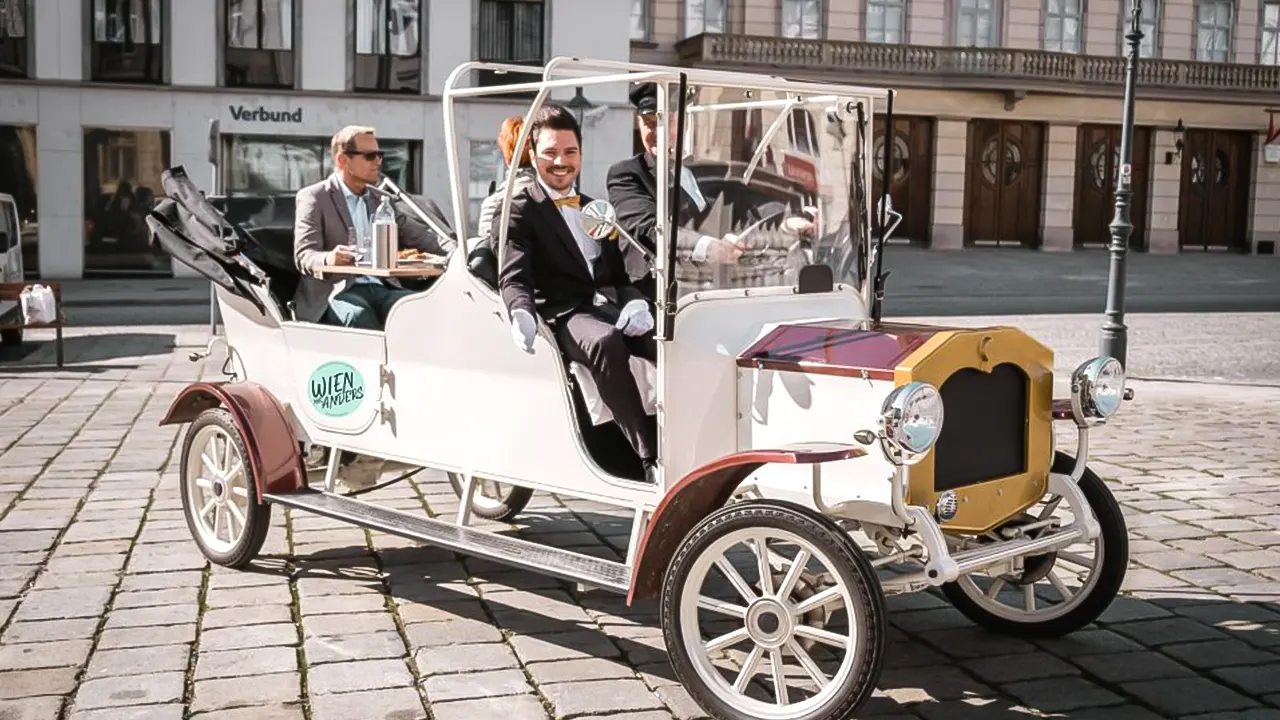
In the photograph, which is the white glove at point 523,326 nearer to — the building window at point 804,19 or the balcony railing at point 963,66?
the balcony railing at point 963,66

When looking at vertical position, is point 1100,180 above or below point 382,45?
below

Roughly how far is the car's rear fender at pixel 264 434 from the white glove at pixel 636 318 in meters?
2.00

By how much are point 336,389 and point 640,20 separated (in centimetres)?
3092

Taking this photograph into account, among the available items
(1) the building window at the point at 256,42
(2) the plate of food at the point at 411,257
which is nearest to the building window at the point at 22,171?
(1) the building window at the point at 256,42

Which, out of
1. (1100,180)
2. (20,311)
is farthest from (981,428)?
(1100,180)

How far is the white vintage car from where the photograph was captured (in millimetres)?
4371

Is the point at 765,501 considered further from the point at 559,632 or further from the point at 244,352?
the point at 244,352

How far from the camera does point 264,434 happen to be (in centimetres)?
628

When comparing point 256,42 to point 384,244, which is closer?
point 384,244

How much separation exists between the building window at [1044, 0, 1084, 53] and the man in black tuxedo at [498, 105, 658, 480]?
35249 mm

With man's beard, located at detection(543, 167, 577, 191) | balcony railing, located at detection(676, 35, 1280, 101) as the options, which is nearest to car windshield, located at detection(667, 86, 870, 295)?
man's beard, located at detection(543, 167, 577, 191)

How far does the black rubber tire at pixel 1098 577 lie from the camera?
16.8ft

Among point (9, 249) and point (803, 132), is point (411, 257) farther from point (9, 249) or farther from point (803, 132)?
point (9, 249)

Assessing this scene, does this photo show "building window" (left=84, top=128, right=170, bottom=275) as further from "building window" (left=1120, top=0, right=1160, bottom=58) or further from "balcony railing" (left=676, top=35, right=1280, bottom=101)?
"building window" (left=1120, top=0, right=1160, bottom=58)
